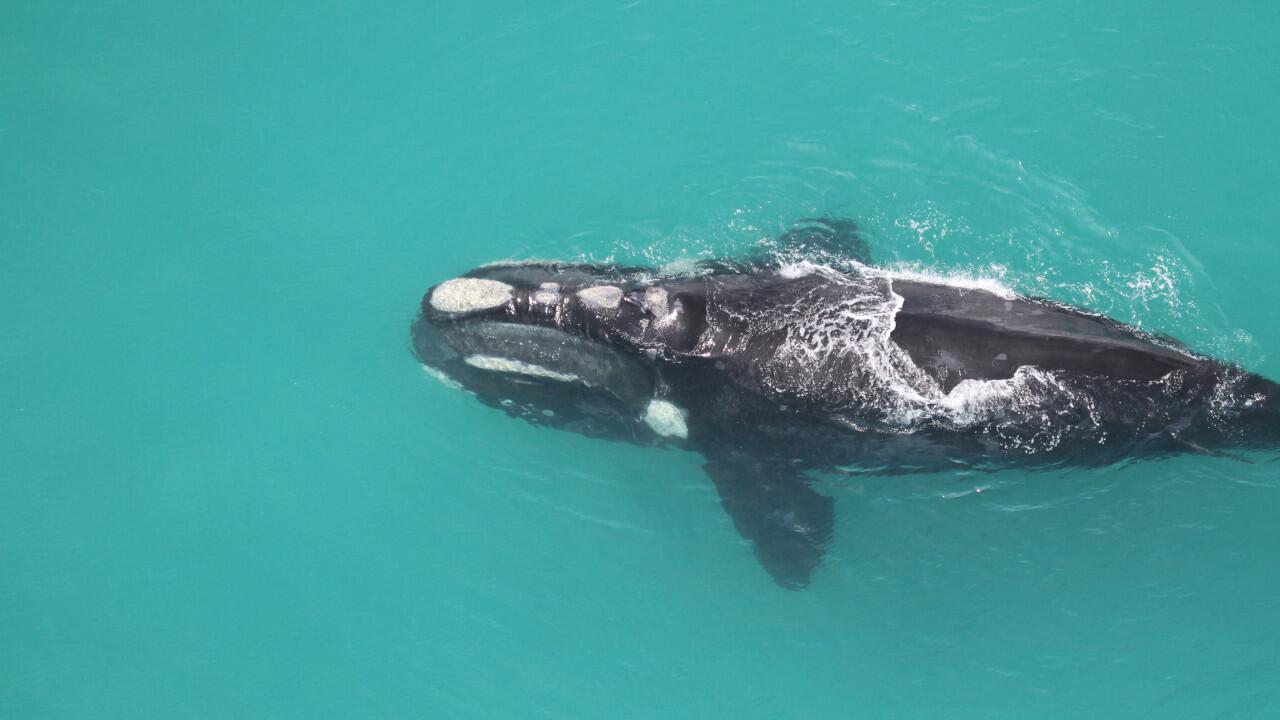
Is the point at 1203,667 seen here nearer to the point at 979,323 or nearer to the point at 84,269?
the point at 979,323

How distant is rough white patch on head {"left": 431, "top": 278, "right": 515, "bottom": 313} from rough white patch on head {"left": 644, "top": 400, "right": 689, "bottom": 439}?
3.13m

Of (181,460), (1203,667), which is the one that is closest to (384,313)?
(181,460)

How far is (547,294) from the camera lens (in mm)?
16047

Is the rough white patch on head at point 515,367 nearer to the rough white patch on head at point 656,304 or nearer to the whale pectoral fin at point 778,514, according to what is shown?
the rough white patch on head at point 656,304

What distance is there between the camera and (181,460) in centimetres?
2094

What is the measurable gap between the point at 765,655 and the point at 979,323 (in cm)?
771

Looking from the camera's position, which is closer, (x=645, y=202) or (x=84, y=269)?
(x=645, y=202)

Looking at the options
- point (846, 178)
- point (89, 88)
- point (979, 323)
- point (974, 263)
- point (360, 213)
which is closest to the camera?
point (979, 323)

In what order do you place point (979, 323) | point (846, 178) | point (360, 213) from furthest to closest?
point (360, 213) < point (846, 178) < point (979, 323)

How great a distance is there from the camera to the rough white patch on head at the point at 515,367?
53.8 ft

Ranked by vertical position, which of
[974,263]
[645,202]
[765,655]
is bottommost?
[765,655]

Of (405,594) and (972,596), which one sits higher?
(405,594)

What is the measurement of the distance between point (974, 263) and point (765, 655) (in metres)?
8.70

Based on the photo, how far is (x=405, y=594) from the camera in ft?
63.9
